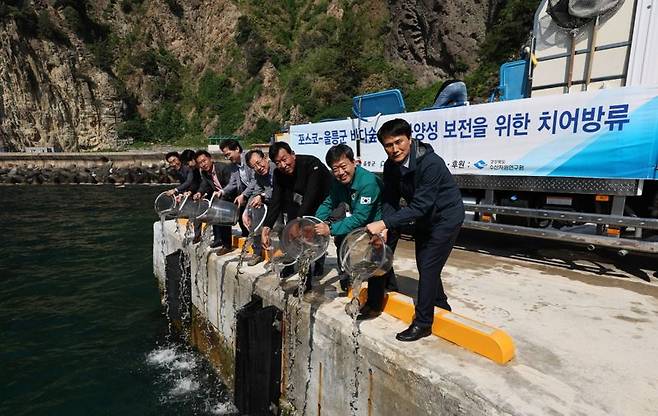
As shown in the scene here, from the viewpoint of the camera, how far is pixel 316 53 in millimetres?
42219

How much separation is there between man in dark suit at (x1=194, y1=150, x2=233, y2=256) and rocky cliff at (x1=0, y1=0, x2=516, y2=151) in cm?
2768

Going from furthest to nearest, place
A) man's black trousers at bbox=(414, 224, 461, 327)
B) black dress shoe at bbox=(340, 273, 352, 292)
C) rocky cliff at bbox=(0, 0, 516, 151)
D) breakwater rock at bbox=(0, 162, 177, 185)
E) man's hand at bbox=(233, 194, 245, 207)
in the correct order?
rocky cliff at bbox=(0, 0, 516, 151), breakwater rock at bbox=(0, 162, 177, 185), man's hand at bbox=(233, 194, 245, 207), black dress shoe at bbox=(340, 273, 352, 292), man's black trousers at bbox=(414, 224, 461, 327)

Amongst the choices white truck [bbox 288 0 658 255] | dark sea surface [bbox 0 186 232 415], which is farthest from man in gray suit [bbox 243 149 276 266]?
white truck [bbox 288 0 658 255]

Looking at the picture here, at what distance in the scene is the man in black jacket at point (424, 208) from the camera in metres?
3.01

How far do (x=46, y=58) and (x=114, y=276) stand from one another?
132ft

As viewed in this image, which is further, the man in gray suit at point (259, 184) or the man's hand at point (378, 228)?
the man in gray suit at point (259, 184)

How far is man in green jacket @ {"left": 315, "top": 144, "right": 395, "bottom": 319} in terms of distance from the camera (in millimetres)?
3504

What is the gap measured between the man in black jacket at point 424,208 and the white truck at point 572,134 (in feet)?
9.20

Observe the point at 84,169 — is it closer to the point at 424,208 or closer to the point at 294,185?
the point at 294,185

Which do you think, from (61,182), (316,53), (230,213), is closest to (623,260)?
(230,213)

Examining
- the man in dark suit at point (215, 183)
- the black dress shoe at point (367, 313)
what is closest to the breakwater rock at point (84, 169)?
the man in dark suit at point (215, 183)

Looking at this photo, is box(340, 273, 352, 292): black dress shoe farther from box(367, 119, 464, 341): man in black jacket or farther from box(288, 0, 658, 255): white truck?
box(288, 0, 658, 255): white truck

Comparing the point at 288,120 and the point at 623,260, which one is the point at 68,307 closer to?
the point at 623,260

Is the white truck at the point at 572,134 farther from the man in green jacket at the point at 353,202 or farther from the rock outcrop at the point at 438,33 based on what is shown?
the rock outcrop at the point at 438,33
